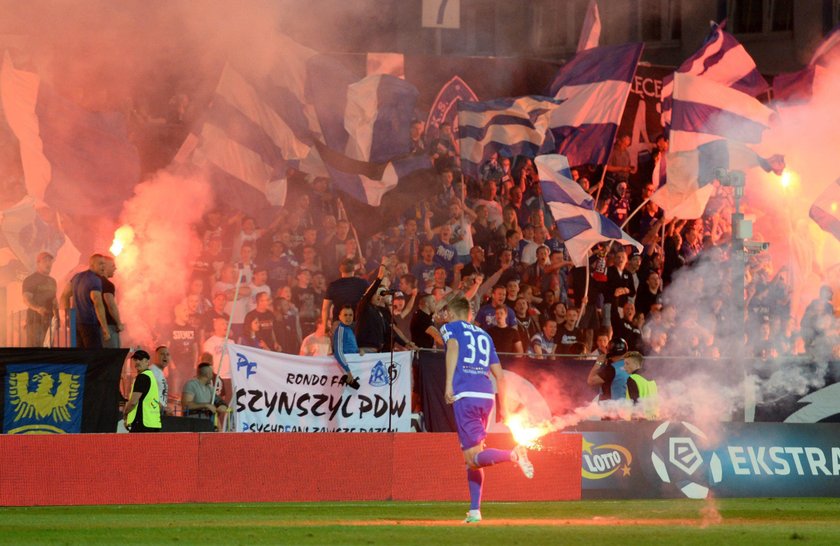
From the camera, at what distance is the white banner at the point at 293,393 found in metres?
14.6

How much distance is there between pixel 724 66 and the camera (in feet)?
63.7

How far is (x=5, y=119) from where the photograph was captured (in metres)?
16.3

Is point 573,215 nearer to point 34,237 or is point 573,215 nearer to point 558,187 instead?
point 558,187

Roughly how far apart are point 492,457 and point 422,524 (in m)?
0.72

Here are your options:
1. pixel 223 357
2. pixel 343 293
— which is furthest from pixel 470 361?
pixel 223 357

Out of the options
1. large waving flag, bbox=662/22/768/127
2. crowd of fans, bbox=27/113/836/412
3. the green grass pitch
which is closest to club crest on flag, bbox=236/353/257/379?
crowd of fans, bbox=27/113/836/412

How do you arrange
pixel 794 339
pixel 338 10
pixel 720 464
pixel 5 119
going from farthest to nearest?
pixel 338 10, pixel 794 339, pixel 5 119, pixel 720 464

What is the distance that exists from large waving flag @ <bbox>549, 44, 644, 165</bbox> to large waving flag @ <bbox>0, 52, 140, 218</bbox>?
244 inches

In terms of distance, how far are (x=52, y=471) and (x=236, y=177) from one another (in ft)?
18.7

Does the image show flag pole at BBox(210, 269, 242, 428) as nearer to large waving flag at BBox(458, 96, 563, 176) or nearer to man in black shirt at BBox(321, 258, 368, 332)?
man in black shirt at BBox(321, 258, 368, 332)

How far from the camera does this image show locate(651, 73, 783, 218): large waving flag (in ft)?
61.5

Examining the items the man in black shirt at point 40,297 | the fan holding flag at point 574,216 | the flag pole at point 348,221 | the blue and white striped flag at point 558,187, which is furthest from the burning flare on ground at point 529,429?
the man in black shirt at point 40,297

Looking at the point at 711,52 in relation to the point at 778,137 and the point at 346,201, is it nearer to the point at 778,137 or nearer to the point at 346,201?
the point at 778,137


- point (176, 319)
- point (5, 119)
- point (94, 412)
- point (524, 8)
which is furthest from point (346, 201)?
point (524, 8)
